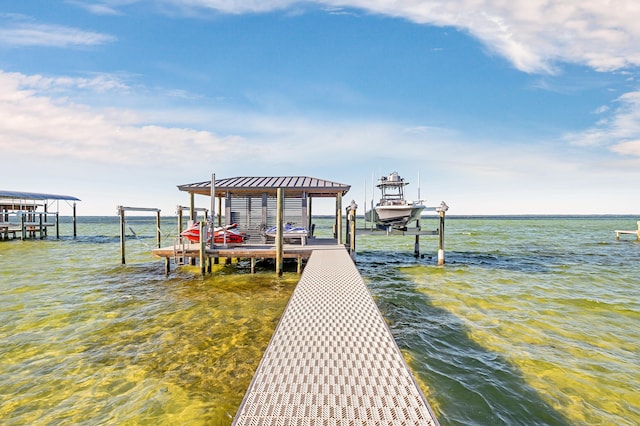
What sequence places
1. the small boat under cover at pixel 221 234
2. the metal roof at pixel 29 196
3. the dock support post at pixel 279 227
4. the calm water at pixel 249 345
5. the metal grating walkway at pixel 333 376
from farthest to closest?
the metal roof at pixel 29 196 < the small boat under cover at pixel 221 234 < the dock support post at pixel 279 227 < the calm water at pixel 249 345 < the metal grating walkway at pixel 333 376

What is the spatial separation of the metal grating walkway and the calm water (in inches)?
64.2

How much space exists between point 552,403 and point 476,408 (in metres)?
1.36

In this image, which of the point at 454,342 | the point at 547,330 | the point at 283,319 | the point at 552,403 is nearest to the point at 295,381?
the point at 283,319

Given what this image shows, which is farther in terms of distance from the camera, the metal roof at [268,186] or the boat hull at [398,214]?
the boat hull at [398,214]

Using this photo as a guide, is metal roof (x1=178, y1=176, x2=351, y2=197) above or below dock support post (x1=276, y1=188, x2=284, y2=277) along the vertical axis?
above

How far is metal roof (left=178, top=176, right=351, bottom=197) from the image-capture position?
15.2 meters

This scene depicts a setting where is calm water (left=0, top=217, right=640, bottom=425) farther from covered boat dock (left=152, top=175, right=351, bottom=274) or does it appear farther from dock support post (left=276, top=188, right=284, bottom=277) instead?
covered boat dock (left=152, top=175, right=351, bottom=274)

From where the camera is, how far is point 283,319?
557 centimetres

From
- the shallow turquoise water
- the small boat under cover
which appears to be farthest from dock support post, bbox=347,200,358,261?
the small boat under cover

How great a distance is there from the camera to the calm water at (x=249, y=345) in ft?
17.0

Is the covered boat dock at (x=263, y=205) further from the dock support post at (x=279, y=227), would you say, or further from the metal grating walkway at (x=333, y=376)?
the metal grating walkway at (x=333, y=376)

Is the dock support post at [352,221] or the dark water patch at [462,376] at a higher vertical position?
the dock support post at [352,221]

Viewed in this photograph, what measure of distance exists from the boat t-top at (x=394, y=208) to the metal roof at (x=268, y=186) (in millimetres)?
4707

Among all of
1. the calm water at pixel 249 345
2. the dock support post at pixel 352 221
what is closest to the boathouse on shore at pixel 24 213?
the calm water at pixel 249 345
